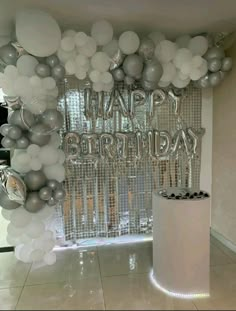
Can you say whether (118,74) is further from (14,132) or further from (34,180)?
(34,180)

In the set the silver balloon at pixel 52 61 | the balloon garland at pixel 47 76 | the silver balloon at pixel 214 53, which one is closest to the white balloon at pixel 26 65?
the balloon garland at pixel 47 76

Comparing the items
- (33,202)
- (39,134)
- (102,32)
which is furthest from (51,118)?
(102,32)

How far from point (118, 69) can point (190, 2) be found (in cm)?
78

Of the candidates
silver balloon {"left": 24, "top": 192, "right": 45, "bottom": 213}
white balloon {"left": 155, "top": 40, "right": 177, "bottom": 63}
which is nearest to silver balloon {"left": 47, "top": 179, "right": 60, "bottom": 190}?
silver balloon {"left": 24, "top": 192, "right": 45, "bottom": 213}

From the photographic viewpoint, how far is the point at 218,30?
2600 mm

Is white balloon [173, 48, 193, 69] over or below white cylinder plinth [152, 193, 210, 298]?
over

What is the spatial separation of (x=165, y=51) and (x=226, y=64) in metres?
0.61

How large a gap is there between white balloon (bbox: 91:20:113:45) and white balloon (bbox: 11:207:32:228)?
162cm

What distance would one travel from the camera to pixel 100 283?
2.25 m

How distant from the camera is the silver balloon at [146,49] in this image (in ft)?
7.73

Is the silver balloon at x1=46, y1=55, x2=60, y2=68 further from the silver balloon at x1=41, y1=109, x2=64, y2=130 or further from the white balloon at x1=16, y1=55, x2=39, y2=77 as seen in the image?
the silver balloon at x1=41, y1=109, x2=64, y2=130

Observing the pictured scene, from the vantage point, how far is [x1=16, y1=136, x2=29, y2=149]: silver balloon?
227 centimetres

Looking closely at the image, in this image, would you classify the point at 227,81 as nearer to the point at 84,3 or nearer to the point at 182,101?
the point at 182,101

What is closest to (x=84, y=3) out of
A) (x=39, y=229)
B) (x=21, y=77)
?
(x=21, y=77)
